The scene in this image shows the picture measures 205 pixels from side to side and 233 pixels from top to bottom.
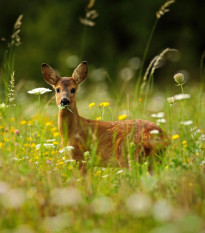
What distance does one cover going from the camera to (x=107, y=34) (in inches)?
937

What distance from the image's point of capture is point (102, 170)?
474 centimetres

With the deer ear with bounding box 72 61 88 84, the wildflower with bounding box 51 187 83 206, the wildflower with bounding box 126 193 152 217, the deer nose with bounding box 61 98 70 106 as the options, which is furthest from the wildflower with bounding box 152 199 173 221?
the deer ear with bounding box 72 61 88 84

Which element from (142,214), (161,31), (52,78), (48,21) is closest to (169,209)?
(142,214)

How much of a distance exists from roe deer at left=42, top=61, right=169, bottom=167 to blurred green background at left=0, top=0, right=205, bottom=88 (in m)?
14.5

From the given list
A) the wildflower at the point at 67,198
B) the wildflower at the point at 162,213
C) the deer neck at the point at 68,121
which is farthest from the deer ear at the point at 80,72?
the wildflower at the point at 162,213

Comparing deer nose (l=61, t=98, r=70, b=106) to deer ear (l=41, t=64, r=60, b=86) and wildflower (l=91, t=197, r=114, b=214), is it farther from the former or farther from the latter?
wildflower (l=91, t=197, r=114, b=214)

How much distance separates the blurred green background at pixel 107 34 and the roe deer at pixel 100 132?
47.4ft

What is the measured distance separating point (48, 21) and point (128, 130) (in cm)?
1754

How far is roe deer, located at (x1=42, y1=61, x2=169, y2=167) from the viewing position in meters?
4.48

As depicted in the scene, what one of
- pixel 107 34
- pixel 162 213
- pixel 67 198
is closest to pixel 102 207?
pixel 67 198

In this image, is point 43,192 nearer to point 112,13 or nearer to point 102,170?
point 102,170

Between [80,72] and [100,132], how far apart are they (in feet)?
2.97

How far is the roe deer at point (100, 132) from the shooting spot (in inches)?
176

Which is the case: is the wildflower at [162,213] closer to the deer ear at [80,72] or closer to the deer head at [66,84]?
→ the deer head at [66,84]
